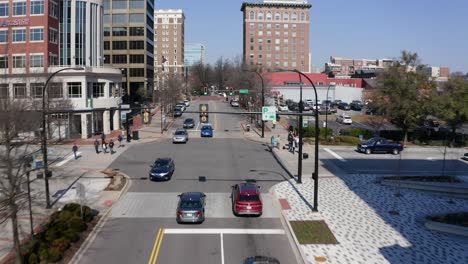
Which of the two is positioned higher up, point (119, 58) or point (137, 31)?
point (137, 31)

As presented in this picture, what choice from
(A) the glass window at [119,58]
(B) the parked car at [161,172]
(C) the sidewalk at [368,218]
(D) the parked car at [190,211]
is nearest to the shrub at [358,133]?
(C) the sidewalk at [368,218]

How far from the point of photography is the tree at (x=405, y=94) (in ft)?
179

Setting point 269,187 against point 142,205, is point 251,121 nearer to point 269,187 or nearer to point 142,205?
point 269,187

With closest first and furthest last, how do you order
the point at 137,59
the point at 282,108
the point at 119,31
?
the point at 282,108 → the point at 119,31 → the point at 137,59

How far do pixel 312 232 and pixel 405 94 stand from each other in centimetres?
3612

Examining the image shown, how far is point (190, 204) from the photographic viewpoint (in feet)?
83.6

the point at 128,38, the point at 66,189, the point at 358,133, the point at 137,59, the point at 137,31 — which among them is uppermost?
the point at 137,31

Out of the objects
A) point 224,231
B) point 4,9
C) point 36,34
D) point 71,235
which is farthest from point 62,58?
point 224,231

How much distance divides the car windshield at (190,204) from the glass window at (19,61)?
130ft

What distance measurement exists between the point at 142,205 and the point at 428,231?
16269 millimetres

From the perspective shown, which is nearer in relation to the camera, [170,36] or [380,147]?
[380,147]

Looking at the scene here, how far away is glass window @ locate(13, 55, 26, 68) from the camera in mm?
56562

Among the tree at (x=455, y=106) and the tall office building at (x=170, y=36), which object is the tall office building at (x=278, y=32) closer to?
the tall office building at (x=170, y=36)

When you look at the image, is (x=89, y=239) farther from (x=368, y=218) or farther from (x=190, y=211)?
(x=368, y=218)
